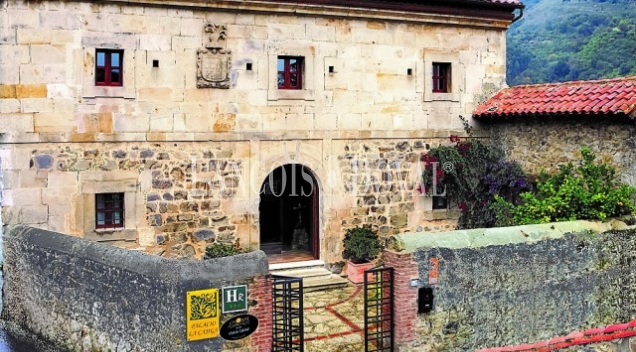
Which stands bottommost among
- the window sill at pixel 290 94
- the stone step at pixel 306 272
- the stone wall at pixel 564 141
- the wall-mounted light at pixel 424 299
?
the stone step at pixel 306 272

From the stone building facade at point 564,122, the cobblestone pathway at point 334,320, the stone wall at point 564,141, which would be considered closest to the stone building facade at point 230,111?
the stone building facade at point 564,122

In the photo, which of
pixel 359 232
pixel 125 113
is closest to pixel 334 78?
→ pixel 359 232

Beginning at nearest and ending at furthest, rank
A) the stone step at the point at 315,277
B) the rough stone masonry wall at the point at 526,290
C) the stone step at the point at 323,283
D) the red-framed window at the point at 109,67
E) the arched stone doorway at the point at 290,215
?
1. the rough stone masonry wall at the point at 526,290
2. the red-framed window at the point at 109,67
3. the stone step at the point at 323,283
4. the stone step at the point at 315,277
5. the arched stone doorway at the point at 290,215

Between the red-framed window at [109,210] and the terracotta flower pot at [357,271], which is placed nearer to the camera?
the red-framed window at [109,210]

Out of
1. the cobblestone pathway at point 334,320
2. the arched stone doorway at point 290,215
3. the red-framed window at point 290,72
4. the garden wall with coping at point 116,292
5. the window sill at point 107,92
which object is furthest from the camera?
the arched stone doorway at point 290,215

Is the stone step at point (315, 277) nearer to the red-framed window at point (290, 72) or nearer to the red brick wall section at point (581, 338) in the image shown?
the red-framed window at point (290, 72)

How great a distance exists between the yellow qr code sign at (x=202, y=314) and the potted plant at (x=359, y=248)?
6.19 m

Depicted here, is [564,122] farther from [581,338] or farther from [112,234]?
[112,234]

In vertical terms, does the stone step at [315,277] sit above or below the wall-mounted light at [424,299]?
below

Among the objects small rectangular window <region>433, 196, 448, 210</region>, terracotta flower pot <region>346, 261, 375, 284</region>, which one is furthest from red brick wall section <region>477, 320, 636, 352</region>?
small rectangular window <region>433, 196, 448, 210</region>

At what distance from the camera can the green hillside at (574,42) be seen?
3078 cm

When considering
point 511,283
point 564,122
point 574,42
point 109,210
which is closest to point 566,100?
point 564,122

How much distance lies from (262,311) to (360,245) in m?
6.01

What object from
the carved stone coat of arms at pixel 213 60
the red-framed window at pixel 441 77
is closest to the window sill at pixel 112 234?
the carved stone coat of arms at pixel 213 60
